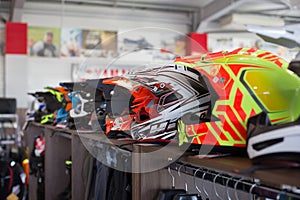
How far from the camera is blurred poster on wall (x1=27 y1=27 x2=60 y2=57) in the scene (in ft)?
25.4

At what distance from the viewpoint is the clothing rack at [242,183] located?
3.13ft

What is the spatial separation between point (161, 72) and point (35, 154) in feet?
9.02

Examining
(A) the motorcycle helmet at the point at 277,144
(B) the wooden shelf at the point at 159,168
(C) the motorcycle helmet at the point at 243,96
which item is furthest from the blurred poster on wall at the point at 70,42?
(A) the motorcycle helmet at the point at 277,144

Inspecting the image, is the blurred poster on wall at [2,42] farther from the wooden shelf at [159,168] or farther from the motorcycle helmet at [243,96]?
the motorcycle helmet at [243,96]

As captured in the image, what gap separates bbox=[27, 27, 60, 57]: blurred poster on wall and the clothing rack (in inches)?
264

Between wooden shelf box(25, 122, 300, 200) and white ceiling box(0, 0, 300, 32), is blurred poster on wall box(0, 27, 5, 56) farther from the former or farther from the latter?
wooden shelf box(25, 122, 300, 200)

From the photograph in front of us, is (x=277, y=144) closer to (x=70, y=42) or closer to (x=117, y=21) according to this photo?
(x=70, y=42)

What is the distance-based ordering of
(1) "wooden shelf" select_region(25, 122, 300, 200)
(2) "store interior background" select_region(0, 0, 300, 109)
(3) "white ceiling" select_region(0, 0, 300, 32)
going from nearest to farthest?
(1) "wooden shelf" select_region(25, 122, 300, 200) < (3) "white ceiling" select_region(0, 0, 300, 32) < (2) "store interior background" select_region(0, 0, 300, 109)

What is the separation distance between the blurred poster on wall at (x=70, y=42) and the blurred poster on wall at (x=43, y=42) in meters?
0.09

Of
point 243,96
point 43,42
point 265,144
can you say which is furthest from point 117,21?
point 265,144

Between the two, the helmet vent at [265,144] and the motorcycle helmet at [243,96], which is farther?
the motorcycle helmet at [243,96]

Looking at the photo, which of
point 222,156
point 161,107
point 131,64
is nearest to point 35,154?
point 161,107

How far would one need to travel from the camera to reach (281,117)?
3.71ft

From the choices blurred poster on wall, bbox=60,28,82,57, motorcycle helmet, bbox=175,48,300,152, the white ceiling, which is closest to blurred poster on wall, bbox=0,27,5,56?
the white ceiling
